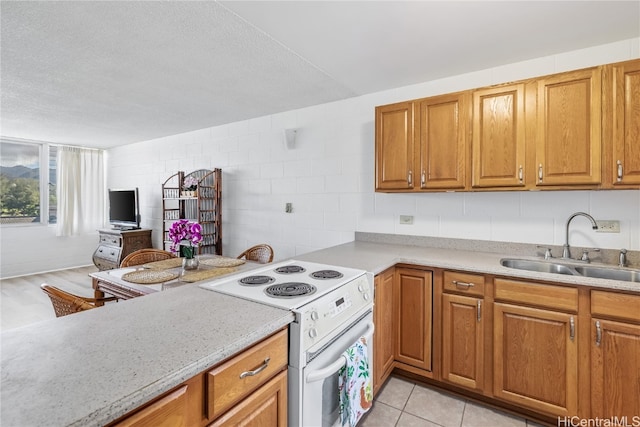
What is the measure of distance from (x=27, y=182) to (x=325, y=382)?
6.56 meters

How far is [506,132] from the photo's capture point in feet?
6.68

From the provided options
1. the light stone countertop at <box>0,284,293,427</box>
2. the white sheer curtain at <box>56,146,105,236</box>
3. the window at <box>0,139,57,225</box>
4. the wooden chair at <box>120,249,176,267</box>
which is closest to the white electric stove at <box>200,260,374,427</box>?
the light stone countertop at <box>0,284,293,427</box>

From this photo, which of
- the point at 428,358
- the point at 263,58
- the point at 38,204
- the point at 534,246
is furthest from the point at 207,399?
the point at 38,204

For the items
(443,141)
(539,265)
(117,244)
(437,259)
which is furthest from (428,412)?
(117,244)

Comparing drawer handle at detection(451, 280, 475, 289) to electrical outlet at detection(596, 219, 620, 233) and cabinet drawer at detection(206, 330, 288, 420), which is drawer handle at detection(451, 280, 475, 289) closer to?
electrical outlet at detection(596, 219, 620, 233)

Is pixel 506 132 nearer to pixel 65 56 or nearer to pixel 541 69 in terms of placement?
pixel 541 69

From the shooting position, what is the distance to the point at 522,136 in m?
1.98

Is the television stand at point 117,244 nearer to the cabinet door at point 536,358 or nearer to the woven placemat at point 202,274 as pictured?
the woven placemat at point 202,274

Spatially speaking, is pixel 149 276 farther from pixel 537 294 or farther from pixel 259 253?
pixel 537 294

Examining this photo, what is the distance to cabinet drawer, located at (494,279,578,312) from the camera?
1646 mm

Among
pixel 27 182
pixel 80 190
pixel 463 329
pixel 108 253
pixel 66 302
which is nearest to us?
pixel 66 302

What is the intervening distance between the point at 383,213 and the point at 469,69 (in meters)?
1.38

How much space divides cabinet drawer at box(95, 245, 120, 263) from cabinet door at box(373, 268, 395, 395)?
460 cm

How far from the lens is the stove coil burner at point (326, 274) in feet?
5.46
